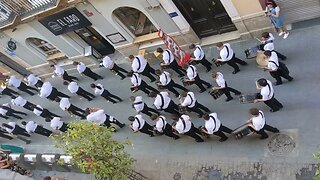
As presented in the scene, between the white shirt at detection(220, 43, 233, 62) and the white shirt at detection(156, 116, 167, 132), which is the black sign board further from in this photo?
the white shirt at detection(220, 43, 233, 62)

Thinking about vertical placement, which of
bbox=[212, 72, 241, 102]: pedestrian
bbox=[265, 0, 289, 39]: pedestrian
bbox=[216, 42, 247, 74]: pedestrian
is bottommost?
bbox=[212, 72, 241, 102]: pedestrian

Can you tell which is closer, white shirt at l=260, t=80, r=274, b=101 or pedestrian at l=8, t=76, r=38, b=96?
white shirt at l=260, t=80, r=274, b=101

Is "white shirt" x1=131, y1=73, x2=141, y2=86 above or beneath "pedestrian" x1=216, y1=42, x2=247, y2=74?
beneath

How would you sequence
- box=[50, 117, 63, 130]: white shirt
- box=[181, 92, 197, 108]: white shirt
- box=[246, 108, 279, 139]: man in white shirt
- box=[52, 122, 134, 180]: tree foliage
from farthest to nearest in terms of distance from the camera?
1. box=[50, 117, 63, 130]: white shirt
2. box=[181, 92, 197, 108]: white shirt
3. box=[52, 122, 134, 180]: tree foliage
4. box=[246, 108, 279, 139]: man in white shirt

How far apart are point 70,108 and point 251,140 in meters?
7.46

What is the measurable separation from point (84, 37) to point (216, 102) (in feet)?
24.3

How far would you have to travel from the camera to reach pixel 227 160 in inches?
509

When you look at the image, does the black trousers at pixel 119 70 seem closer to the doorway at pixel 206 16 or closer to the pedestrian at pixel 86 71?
the pedestrian at pixel 86 71

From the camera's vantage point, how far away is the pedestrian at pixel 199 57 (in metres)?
14.7

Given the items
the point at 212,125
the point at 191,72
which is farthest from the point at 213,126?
the point at 191,72

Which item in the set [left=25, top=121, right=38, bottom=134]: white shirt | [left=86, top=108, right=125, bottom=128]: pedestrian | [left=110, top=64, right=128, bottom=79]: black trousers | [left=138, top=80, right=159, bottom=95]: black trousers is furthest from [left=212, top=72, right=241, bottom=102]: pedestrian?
[left=25, top=121, right=38, bottom=134]: white shirt

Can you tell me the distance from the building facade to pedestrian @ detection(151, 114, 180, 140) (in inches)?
158

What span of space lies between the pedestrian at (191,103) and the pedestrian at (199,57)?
61.3 inches

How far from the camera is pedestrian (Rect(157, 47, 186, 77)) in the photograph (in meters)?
15.1
